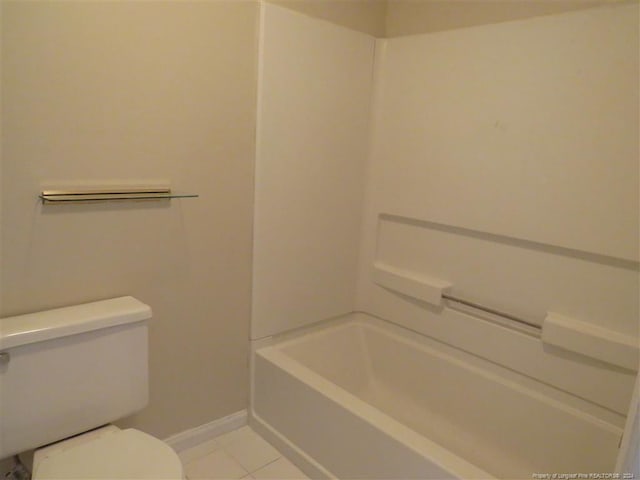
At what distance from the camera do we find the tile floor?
1.82m

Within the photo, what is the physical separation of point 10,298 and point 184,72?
3.08 feet

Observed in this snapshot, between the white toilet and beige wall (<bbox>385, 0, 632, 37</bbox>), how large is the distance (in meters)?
1.69

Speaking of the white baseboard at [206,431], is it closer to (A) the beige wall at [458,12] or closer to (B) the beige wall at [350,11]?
(B) the beige wall at [350,11]

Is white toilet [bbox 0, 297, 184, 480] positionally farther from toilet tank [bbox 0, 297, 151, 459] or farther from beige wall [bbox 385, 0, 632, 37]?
beige wall [bbox 385, 0, 632, 37]

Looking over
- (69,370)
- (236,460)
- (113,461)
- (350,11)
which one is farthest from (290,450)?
(350,11)

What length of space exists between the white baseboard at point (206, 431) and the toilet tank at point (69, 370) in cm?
43

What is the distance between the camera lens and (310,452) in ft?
6.02

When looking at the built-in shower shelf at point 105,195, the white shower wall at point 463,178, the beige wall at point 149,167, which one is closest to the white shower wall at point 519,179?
→ the white shower wall at point 463,178

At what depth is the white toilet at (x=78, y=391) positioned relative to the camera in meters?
1.27

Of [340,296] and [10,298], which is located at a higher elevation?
[10,298]

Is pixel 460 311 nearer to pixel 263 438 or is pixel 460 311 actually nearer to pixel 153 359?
pixel 263 438

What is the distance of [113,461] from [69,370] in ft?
1.00

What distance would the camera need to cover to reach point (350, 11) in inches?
79.7

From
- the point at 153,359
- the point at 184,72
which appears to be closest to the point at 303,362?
the point at 153,359
